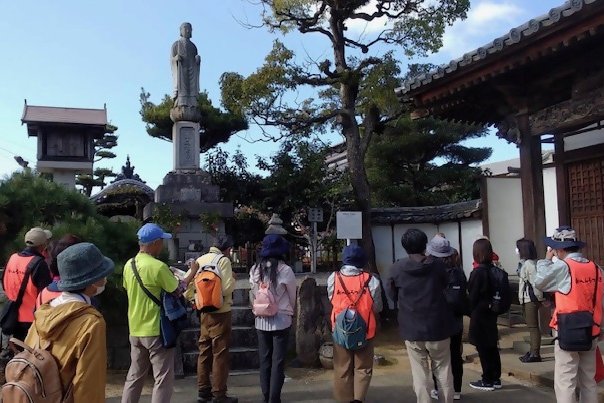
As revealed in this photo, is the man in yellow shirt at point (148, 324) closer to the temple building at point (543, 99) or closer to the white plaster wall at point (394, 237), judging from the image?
the temple building at point (543, 99)

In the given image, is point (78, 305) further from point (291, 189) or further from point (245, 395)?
point (291, 189)

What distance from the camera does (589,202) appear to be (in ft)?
26.5

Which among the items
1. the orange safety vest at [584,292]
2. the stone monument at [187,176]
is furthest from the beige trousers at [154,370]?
the stone monument at [187,176]

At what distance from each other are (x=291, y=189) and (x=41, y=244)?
823 cm

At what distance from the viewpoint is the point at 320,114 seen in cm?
1234

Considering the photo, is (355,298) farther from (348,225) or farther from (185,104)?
(185,104)

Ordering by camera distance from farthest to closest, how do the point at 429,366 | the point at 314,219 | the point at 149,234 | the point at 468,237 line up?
the point at 314,219, the point at 468,237, the point at 429,366, the point at 149,234

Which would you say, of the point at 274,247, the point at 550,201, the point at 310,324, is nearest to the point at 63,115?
the point at 310,324

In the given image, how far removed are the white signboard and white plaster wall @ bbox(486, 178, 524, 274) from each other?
286cm

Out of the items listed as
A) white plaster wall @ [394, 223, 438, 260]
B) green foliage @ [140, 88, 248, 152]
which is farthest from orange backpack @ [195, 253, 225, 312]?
green foliage @ [140, 88, 248, 152]

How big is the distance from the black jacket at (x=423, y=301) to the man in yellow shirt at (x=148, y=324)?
79.6 inches

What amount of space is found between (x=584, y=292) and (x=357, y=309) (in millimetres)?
1919

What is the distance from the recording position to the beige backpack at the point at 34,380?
2268 mm

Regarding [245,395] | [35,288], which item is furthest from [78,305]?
[245,395]
